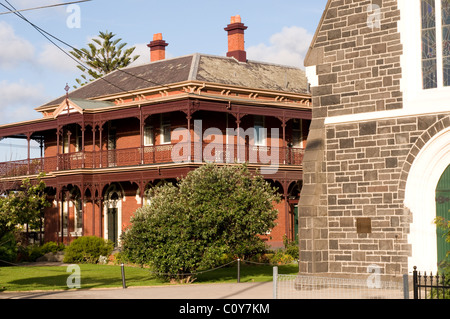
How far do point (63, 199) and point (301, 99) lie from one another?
43.6 feet

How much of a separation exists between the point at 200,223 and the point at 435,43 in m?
8.78

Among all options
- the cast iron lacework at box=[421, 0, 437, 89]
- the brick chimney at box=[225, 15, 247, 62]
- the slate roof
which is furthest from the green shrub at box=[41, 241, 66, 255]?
the cast iron lacework at box=[421, 0, 437, 89]

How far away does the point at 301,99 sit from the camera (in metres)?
38.9

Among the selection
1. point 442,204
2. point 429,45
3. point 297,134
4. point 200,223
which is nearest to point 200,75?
point 297,134

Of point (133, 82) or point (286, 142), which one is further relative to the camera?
point (133, 82)

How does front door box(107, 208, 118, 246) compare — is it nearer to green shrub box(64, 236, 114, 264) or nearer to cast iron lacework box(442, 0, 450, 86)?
green shrub box(64, 236, 114, 264)

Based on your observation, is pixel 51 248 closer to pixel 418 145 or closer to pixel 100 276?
pixel 100 276

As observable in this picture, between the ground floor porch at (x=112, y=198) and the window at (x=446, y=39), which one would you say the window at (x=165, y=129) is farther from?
the window at (x=446, y=39)

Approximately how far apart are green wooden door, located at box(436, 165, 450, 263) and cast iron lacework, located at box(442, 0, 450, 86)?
209 centimetres

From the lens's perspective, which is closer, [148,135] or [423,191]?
[423,191]

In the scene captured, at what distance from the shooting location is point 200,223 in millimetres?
22047

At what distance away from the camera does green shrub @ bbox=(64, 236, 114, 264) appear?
109 ft
